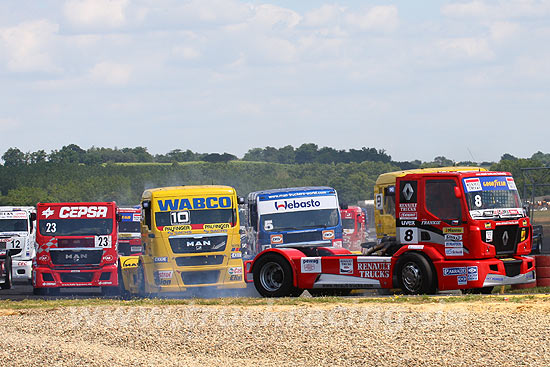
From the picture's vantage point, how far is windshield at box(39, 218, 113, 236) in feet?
80.0

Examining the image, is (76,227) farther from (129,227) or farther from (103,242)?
(129,227)

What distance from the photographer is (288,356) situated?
39.3 feet

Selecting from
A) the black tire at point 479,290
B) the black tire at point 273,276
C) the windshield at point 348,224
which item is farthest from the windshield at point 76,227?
the windshield at point 348,224

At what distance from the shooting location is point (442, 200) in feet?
56.9

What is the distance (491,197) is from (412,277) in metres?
2.15

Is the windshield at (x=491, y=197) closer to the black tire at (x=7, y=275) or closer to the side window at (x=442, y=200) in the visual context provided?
the side window at (x=442, y=200)

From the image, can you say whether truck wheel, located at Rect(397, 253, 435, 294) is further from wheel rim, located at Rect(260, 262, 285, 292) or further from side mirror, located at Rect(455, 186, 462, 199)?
wheel rim, located at Rect(260, 262, 285, 292)

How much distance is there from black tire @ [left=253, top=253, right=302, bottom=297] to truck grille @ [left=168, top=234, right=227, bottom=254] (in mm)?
3308

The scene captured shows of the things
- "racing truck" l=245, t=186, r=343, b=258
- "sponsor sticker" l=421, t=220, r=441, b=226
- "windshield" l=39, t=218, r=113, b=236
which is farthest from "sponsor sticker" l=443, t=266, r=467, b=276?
"windshield" l=39, t=218, r=113, b=236

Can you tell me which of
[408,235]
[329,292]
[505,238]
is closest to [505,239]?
[505,238]

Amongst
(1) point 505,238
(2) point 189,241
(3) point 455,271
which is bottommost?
(3) point 455,271

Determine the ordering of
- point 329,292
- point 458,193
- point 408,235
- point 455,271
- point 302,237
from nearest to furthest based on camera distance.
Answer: point 455,271, point 458,193, point 408,235, point 329,292, point 302,237

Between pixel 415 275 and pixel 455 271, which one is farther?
pixel 415 275

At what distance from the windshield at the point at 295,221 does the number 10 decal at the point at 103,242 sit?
13.8ft
